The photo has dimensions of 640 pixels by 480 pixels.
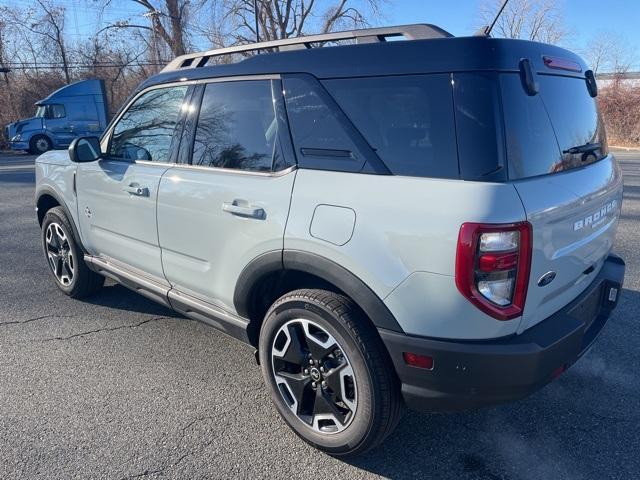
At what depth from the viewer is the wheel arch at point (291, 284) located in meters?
2.11

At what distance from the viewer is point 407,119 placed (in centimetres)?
210

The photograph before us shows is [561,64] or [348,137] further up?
[561,64]

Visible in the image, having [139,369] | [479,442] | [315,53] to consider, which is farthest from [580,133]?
[139,369]

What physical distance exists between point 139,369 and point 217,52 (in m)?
2.11

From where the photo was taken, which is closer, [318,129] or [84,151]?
[318,129]

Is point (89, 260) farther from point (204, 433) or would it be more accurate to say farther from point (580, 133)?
point (580, 133)

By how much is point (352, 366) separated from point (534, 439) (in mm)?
1103

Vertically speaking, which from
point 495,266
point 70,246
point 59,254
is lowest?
point 59,254

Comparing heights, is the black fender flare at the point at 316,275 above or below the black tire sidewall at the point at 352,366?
above

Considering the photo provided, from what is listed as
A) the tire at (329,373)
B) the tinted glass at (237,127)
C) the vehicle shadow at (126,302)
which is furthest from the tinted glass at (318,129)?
the vehicle shadow at (126,302)

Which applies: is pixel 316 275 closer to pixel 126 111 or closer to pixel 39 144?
pixel 126 111

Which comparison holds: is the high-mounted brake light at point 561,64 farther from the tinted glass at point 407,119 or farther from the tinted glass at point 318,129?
the tinted glass at point 318,129

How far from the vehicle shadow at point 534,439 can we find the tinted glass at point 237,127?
1.60 metres

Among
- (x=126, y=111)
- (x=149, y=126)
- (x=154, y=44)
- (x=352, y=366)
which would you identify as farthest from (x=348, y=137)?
(x=154, y=44)
